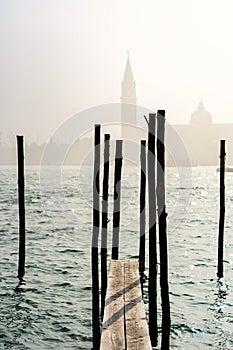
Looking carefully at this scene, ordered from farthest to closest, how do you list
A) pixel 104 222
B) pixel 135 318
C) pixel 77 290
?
pixel 77 290 → pixel 104 222 → pixel 135 318

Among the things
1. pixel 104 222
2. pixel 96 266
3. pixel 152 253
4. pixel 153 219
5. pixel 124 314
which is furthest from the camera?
pixel 104 222

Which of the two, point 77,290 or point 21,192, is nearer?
point 77,290

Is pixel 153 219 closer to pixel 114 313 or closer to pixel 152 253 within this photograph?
pixel 152 253

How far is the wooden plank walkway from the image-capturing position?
5.57m

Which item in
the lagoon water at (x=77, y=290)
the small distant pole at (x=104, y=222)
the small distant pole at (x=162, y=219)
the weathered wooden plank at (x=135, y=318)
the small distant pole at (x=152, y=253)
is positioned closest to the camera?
the weathered wooden plank at (x=135, y=318)

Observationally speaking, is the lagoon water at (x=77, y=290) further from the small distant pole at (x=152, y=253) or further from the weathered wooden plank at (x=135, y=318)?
the weathered wooden plank at (x=135, y=318)

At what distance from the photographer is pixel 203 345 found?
9.32 meters

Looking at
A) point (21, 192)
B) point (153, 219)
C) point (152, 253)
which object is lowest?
point (152, 253)

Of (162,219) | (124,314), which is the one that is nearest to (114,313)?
(124,314)

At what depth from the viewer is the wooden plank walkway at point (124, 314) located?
5.57 m

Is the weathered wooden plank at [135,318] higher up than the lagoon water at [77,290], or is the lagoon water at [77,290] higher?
the weathered wooden plank at [135,318]

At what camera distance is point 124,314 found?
6.57 metres

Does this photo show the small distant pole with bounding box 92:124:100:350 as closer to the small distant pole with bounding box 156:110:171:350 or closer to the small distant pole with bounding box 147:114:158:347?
the small distant pole with bounding box 147:114:158:347

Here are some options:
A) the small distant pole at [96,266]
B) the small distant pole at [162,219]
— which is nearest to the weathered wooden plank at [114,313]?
the small distant pole at [162,219]
